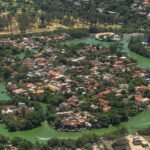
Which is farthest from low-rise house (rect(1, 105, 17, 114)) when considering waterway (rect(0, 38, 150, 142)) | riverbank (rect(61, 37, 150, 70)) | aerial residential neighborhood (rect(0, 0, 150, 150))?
riverbank (rect(61, 37, 150, 70))

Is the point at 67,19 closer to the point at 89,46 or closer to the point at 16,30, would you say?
the point at 16,30

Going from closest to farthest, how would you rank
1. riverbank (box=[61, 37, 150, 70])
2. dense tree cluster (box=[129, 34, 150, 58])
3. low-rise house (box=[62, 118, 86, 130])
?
low-rise house (box=[62, 118, 86, 130]) → riverbank (box=[61, 37, 150, 70]) → dense tree cluster (box=[129, 34, 150, 58])

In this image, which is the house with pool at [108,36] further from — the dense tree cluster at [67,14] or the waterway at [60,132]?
the waterway at [60,132]

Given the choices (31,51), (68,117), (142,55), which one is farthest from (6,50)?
(68,117)

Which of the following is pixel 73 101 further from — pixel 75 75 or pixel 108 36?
pixel 108 36

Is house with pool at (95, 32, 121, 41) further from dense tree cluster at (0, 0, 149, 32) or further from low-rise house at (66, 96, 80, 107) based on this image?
low-rise house at (66, 96, 80, 107)

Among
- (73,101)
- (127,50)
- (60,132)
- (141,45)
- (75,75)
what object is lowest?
(60,132)

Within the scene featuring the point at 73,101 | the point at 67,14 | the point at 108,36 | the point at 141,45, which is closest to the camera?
the point at 73,101

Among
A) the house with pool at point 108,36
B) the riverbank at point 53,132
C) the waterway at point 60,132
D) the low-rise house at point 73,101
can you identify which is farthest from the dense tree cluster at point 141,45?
the riverbank at point 53,132

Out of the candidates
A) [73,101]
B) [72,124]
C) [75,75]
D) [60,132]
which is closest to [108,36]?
[75,75]

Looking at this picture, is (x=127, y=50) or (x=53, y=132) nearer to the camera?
(x=53, y=132)

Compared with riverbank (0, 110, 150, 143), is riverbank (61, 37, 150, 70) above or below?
above
